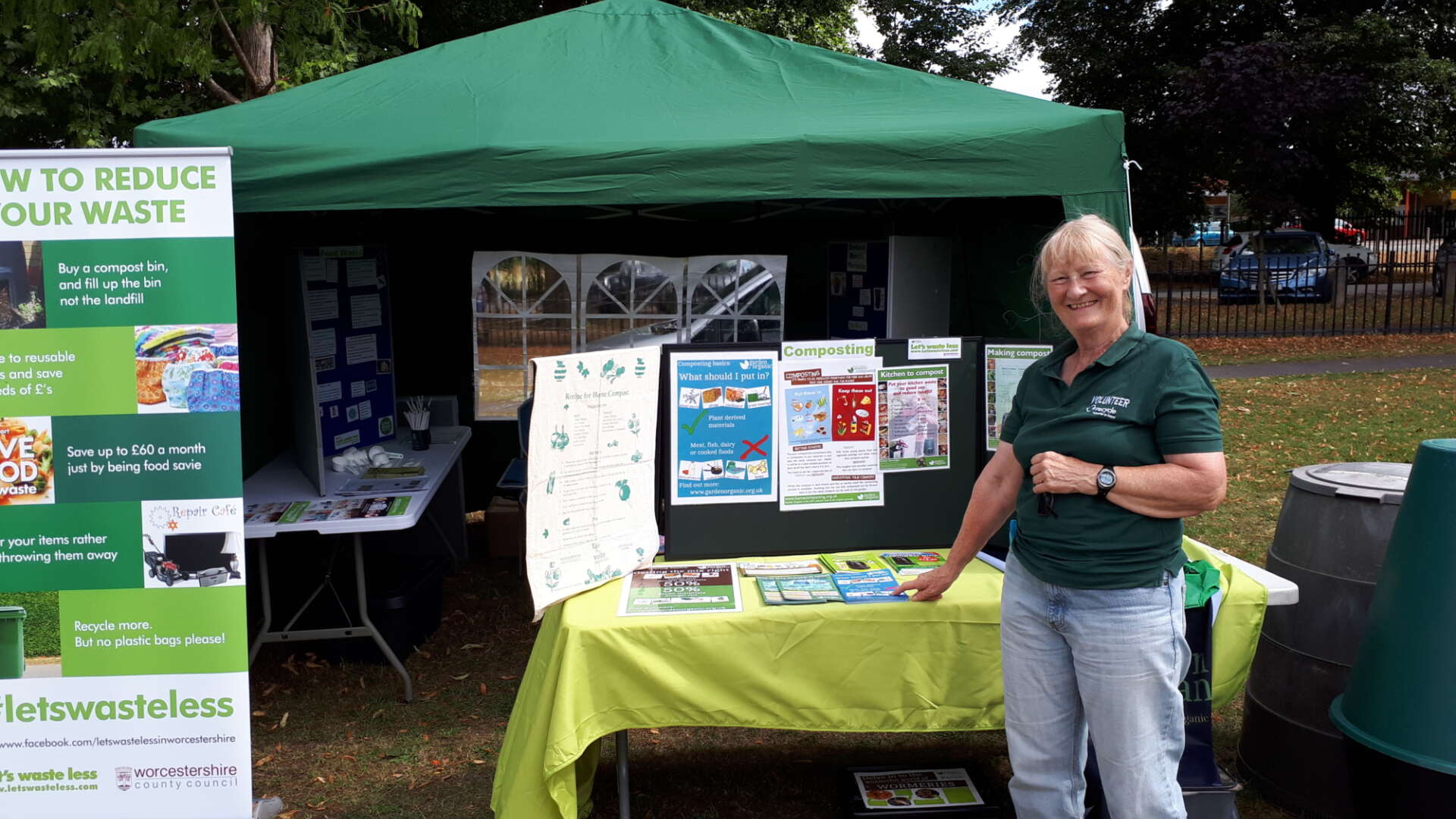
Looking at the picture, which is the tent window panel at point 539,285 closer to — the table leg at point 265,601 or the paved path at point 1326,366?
the table leg at point 265,601

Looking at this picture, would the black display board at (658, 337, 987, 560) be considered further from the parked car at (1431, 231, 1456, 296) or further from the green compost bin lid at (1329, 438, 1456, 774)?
the parked car at (1431, 231, 1456, 296)

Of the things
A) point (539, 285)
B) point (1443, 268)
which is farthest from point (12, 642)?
point (1443, 268)

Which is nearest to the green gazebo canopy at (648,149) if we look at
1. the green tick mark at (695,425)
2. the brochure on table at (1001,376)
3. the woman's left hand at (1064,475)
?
the brochure on table at (1001,376)

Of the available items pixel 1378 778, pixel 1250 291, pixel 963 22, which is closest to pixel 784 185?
pixel 1378 778

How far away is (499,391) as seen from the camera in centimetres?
605

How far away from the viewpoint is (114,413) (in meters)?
2.86

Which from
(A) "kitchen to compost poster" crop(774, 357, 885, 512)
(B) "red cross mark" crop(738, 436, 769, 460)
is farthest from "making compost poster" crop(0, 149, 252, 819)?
(A) "kitchen to compost poster" crop(774, 357, 885, 512)

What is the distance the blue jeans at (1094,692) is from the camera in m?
2.10

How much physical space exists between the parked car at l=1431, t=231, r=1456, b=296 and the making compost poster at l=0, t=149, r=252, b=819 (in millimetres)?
15643

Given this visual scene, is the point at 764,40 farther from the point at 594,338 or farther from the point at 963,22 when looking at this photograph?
the point at 963,22

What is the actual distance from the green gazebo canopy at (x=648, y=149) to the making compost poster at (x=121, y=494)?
1.89 feet

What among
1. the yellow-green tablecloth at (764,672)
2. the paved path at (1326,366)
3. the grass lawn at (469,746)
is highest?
the paved path at (1326,366)

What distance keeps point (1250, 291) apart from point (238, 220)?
50.8 ft

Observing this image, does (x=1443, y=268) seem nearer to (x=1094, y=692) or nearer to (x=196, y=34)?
(x=196, y=34)
